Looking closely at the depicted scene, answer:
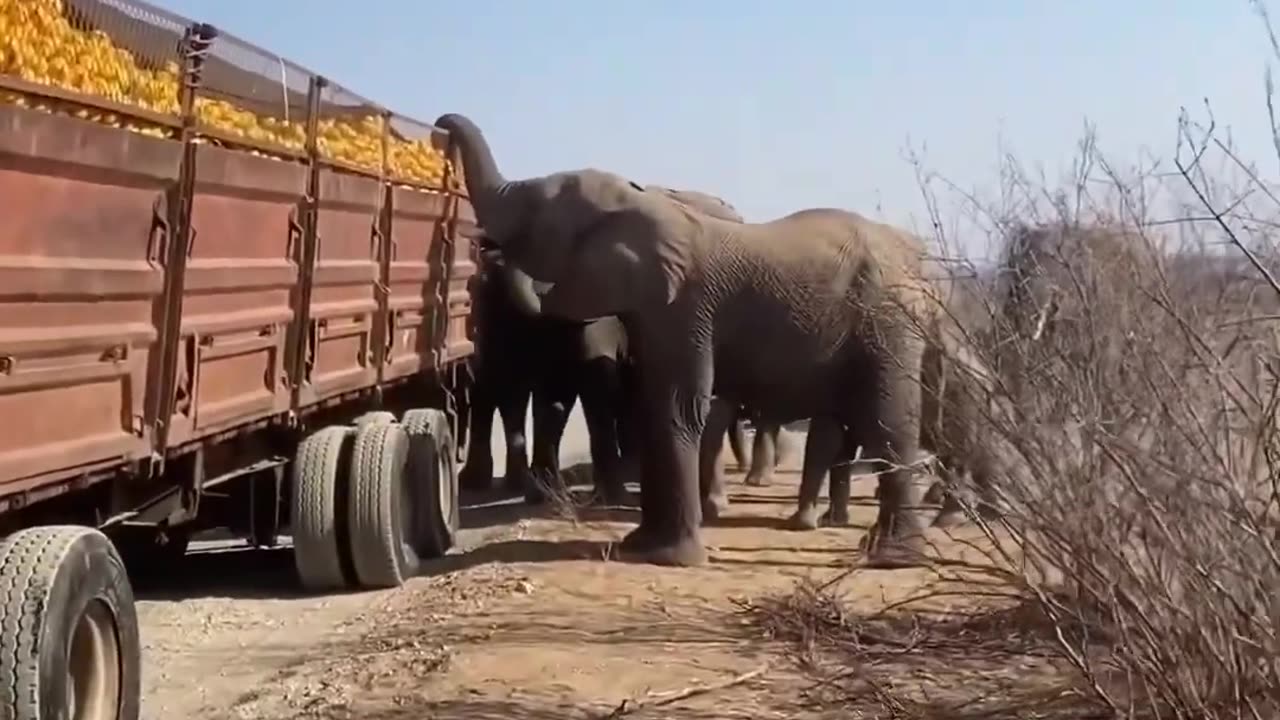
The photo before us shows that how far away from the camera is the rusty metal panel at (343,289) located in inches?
337

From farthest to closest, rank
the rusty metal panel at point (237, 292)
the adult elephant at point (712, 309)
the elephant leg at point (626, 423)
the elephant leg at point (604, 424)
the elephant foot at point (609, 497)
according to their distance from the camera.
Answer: the elephant leg at point (626, 423) < the elephant leg at point (604, 424) < the elephant foot at point (609, 497) < the adult elephant at point (712, 309) < the rusty metal panel at point (237, 292)

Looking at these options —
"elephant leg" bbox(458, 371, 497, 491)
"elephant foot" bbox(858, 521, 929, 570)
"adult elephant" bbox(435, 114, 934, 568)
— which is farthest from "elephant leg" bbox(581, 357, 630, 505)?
"elephant foot" bbox(858, 521, 929, 570)

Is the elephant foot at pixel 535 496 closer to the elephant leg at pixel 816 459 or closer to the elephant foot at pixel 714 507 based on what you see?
the elephant foot at pixel 714 507

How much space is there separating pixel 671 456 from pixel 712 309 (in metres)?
0.94

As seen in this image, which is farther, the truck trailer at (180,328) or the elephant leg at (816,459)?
the elephant leg at (816,459)

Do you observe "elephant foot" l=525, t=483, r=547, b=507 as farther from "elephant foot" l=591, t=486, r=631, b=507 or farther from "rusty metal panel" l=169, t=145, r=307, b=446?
"rusty metal panel" l=169, t=145, r=307, b=446

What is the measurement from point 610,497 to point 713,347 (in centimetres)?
319

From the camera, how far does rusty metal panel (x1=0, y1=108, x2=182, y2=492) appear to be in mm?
4879

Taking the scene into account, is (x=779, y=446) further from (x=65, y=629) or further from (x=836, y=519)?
(x=65, y=629)

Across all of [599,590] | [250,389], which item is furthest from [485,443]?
[250,389]

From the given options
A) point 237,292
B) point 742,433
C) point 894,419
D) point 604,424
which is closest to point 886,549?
point 894,419

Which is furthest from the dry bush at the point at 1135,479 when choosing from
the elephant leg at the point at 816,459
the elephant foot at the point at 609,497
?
the elephant foot at the point at 609,497

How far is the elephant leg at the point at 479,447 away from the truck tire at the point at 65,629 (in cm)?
992

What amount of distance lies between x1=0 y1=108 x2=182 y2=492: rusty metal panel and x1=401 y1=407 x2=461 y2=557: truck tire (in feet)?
14.6
